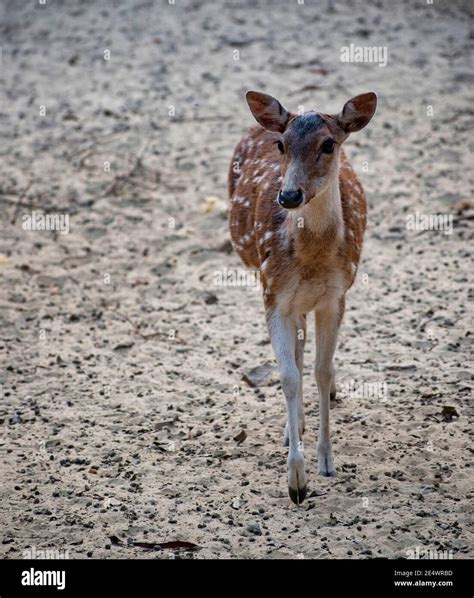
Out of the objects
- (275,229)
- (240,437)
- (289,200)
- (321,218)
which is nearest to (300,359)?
(240,437)

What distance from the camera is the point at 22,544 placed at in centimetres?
530

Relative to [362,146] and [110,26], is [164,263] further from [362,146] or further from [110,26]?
[110,26]

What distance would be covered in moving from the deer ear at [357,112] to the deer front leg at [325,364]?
105cm

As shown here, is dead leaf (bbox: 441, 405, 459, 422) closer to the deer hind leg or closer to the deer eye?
the deer hind leg

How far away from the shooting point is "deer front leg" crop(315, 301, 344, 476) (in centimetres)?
601

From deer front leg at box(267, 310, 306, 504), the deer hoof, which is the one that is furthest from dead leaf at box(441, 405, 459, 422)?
the deer hoof

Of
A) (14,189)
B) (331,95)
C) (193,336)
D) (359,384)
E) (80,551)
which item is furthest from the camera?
(331,95)

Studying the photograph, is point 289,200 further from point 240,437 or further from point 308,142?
point 240,437

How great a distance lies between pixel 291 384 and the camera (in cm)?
579

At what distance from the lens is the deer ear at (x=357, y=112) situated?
5.85 meters

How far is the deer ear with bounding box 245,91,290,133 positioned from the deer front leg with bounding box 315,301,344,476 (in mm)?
1147

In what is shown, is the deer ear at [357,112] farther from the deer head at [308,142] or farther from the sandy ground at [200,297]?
the sandy ground at [200,297]

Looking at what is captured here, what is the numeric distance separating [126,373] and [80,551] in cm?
219

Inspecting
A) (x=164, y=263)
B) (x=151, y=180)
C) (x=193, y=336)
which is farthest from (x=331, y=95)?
(x=193, y=336)
